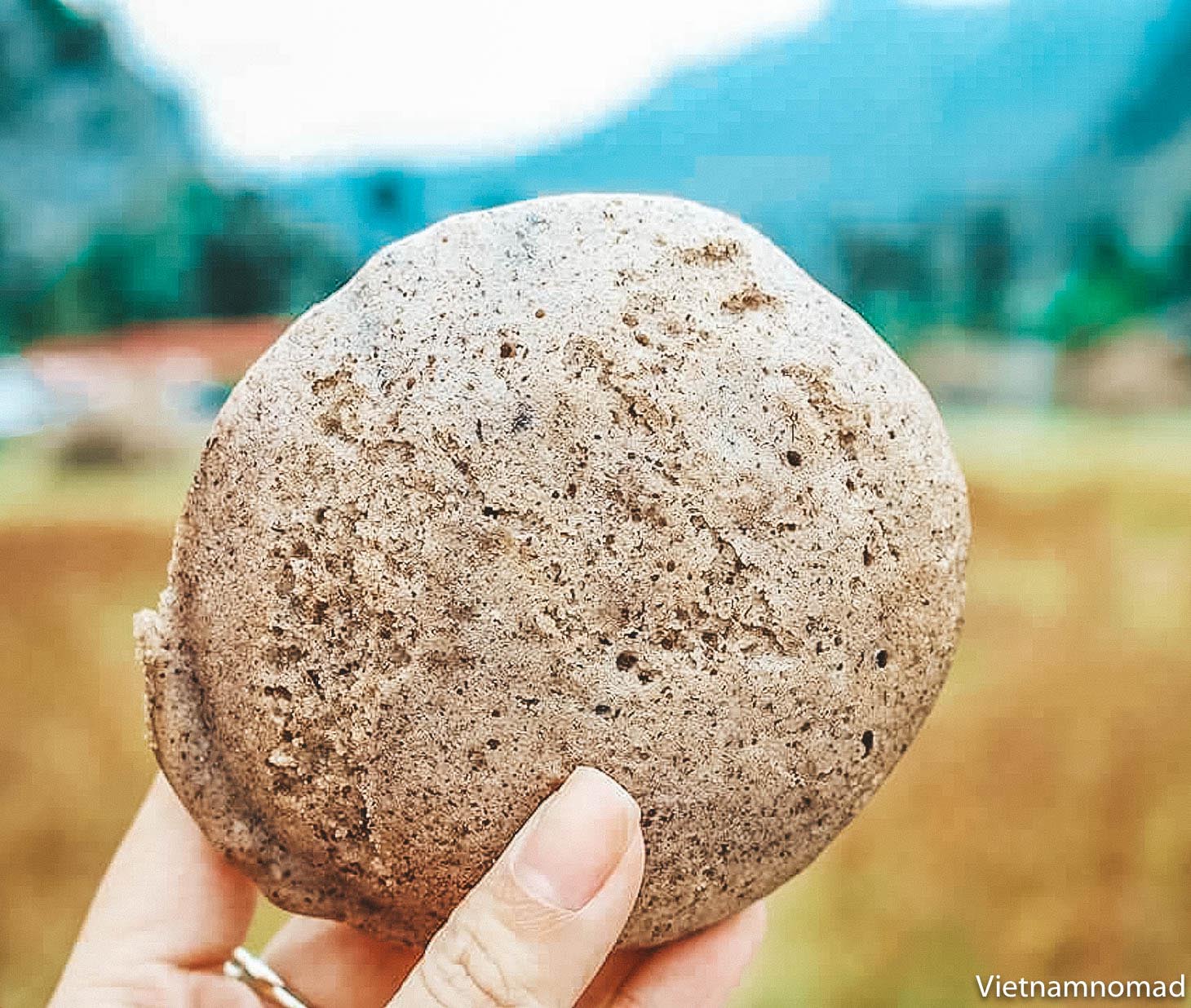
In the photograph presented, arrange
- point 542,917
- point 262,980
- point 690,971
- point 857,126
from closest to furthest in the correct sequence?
point 542,917 → point 690,971 → point 262,980 → point 857,126

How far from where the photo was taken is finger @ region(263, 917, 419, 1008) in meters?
1.16

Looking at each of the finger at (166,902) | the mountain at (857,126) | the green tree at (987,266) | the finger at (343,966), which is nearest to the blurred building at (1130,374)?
the green tree at (987,266)

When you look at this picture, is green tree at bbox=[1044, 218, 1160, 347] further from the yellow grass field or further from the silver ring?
the silver ring

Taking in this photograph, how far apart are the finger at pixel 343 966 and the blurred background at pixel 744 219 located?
914 mm

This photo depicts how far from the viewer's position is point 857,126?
2.28 metres

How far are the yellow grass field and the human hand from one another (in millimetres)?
947

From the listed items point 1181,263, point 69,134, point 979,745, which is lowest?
point 979,745

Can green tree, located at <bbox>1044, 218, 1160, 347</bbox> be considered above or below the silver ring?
above

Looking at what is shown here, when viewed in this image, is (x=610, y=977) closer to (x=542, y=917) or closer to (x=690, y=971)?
(x=690, y=971)

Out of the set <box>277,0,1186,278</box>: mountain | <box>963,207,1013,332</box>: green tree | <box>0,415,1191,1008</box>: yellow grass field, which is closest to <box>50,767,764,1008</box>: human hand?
<box>0,415,1191,1008</box>: yellow grass field

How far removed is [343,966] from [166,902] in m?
0.18

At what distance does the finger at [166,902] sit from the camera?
1072 mm

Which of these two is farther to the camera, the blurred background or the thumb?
the blurred background

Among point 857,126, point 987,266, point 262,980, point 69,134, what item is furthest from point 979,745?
point 69,134
